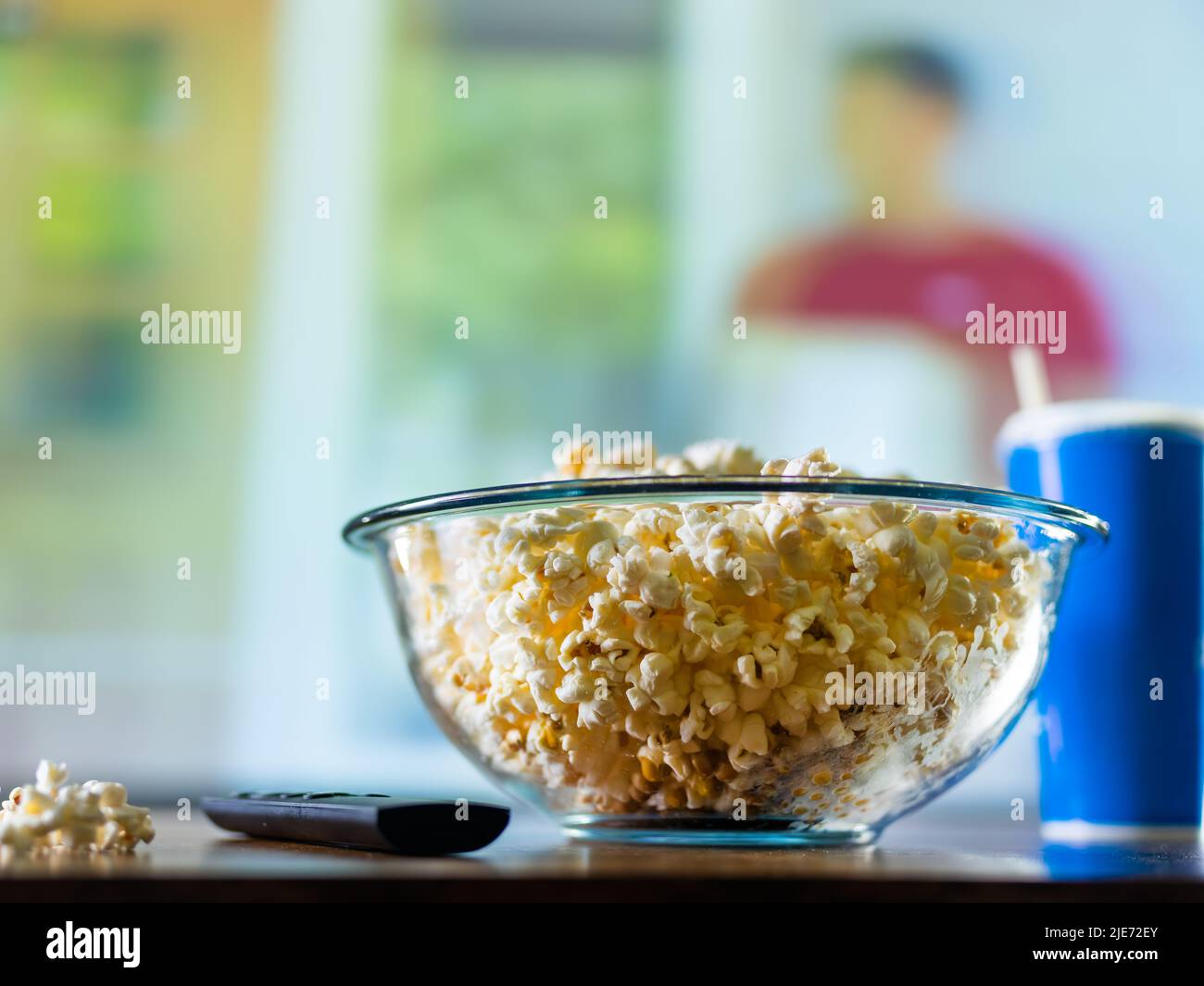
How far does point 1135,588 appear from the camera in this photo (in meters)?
0.94

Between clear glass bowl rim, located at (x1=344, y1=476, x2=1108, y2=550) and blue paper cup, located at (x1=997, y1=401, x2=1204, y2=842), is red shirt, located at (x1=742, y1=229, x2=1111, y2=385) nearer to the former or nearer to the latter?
blue paper cup, located at (x1=997, y1=401, x2=1204, y2=842)

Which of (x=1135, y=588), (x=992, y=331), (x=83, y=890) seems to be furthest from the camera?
(x=992, y=331)

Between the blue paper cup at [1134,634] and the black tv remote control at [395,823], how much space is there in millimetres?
498

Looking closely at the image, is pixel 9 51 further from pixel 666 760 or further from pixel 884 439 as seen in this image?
pixel 666 760

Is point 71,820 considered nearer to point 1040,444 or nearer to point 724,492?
point 724,492

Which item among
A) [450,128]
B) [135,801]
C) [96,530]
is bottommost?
[135,801]

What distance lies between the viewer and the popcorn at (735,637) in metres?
0.66

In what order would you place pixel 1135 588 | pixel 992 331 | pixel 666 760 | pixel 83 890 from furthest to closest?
1. pixel 992 331
2. pixel 1135 588
3. pixel 666 760
4. pixel 83 890

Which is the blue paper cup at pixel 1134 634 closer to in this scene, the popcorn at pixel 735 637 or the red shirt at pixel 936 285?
the popcorn at pixel 735 637

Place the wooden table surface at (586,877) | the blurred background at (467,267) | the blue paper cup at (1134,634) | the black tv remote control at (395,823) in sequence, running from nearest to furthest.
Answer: the wooden table surface at (586,877)
the black tv remote control at (395,823)
the blue paper cup at (1134,634)
the blurred background at (467,267)

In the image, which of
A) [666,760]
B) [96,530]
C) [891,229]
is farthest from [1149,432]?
[96,530]

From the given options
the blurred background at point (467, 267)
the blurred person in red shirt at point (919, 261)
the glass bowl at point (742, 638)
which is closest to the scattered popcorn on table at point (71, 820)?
the glass bowl at point (742, 638)

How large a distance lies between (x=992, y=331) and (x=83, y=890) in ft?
5.18

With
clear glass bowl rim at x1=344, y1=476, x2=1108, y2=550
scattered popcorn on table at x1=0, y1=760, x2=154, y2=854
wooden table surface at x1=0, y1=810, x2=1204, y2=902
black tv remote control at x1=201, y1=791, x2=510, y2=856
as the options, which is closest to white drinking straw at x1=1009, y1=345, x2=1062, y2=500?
clear glass bowl rim at x1=344, y1=476, x2=1108, y2=550
